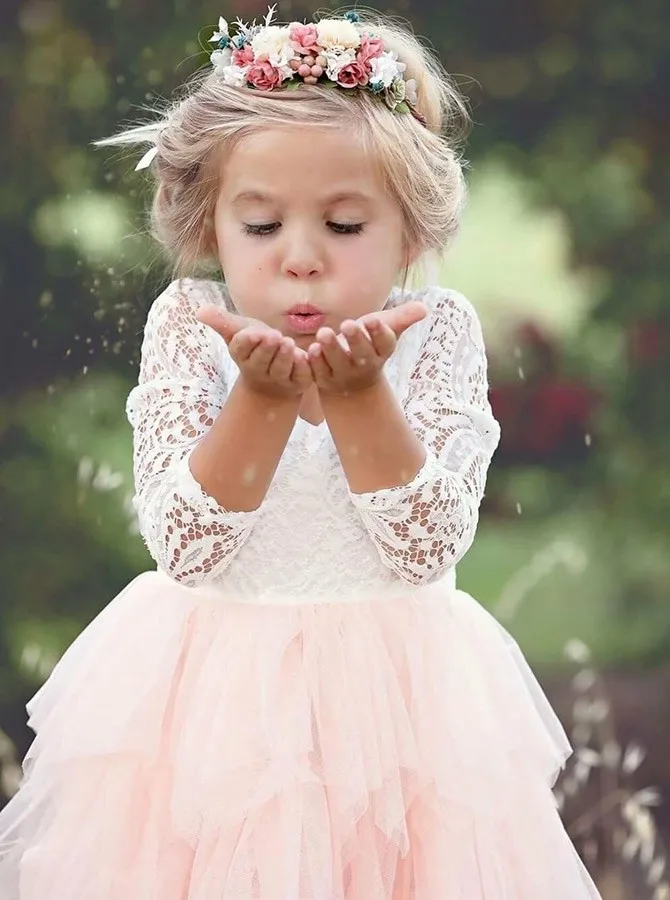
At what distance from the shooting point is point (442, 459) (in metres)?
1.13

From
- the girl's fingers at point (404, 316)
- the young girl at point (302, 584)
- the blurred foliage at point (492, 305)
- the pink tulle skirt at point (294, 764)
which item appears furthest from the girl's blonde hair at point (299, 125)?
the blurred foliage at point (492, 305)

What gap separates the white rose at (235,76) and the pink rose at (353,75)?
87mm

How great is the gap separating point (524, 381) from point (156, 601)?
124 centimetres

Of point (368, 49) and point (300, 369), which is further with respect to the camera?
point (368, 49)

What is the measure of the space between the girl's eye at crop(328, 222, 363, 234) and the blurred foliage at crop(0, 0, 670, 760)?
3.57 ft

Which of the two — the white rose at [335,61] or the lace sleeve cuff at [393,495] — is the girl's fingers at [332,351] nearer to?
the lace sleeve cuff at [393,495]

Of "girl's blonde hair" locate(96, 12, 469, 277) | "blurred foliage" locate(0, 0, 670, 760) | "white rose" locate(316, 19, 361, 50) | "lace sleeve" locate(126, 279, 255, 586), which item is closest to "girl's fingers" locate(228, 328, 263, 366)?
"lace sleeve" locate(126, 279, 255, 586)

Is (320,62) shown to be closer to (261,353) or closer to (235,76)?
(235,76)

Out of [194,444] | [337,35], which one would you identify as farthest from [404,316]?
[337,35]

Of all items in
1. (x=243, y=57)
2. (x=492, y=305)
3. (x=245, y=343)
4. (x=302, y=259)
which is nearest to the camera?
(x=245, y=343)

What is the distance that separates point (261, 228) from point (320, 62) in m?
0.16

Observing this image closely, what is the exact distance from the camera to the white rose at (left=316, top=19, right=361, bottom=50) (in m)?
1.18

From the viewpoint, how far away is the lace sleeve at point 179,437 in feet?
3.45

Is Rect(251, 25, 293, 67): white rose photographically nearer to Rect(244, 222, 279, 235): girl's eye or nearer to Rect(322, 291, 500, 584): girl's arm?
Rect(244, 222, 279, 235): girl's eye
